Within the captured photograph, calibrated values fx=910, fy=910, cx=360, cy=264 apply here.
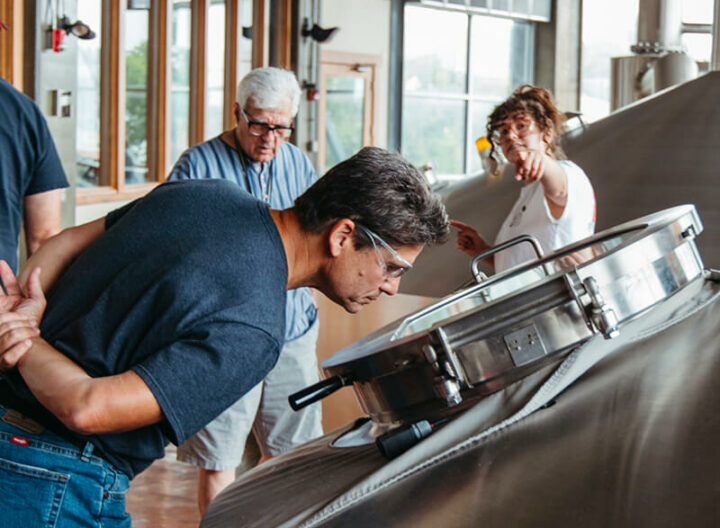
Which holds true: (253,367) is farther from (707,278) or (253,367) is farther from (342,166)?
(707,278)

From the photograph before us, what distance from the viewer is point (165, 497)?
3.30m

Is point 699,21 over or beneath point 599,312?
over

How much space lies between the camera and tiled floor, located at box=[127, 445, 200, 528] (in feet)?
9.97

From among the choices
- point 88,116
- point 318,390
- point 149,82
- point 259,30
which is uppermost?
point 259,30

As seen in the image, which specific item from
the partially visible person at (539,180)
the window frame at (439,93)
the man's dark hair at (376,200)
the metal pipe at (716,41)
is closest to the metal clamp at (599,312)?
the man's dark hair at (376,200)

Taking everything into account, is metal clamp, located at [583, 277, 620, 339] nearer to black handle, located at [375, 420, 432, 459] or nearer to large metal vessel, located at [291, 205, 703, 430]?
large metal vessel, located at [291, 205, 703, 430]

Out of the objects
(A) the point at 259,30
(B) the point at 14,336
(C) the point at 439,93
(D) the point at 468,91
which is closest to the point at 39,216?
(B) the point at 14,336

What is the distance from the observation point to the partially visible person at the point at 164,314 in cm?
116

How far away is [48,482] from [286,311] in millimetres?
1299

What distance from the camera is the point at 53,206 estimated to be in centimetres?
226

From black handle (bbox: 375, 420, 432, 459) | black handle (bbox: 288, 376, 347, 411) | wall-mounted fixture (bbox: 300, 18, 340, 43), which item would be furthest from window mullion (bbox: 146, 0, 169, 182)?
black handle (bbox: 375, 420, 432, 459)

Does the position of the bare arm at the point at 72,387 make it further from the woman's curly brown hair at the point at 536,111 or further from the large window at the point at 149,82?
the large window at the point at 149,82

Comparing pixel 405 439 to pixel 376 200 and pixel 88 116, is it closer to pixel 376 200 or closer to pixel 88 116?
pixel 376 200

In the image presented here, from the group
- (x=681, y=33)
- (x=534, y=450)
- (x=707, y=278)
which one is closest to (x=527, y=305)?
(x=534, y=450)
